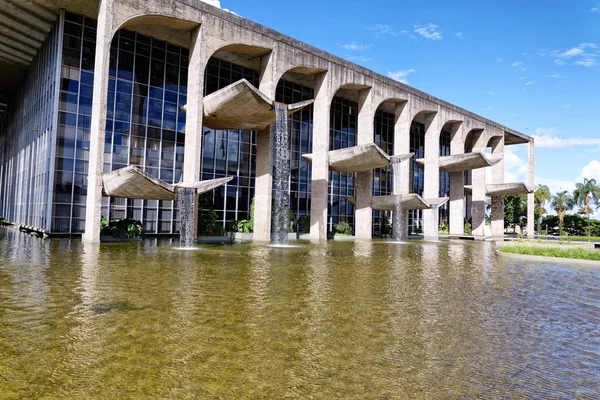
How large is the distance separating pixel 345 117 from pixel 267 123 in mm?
15376

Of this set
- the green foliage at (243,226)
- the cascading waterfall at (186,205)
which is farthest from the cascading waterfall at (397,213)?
the cascading waterfall at (186,205)

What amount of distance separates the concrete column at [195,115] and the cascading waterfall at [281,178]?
4512 mm

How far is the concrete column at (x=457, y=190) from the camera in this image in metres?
43.4

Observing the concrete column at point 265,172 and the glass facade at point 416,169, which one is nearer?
the concrete column at point 265,172

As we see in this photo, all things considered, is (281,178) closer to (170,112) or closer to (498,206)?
(170,112)

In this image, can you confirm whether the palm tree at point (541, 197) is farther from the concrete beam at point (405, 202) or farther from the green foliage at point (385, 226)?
the concrete beam at point (405, 202)

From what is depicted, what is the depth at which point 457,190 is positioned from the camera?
4388 centimetres

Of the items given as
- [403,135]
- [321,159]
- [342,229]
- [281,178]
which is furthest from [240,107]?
[403,135]

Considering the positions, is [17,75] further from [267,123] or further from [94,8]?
[267,123]

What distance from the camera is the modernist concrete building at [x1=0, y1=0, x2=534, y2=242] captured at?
23.2 m

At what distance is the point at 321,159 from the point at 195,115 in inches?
395

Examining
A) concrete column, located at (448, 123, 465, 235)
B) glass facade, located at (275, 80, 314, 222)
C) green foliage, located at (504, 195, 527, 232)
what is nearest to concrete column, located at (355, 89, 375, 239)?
glass facade, located at (275, 80, 314, 222)

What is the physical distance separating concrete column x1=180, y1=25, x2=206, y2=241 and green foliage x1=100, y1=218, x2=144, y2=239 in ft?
8.29

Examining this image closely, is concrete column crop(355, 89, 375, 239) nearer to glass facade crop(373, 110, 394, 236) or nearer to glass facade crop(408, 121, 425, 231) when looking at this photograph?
glass facade crop(373, 110, 394, 236)
